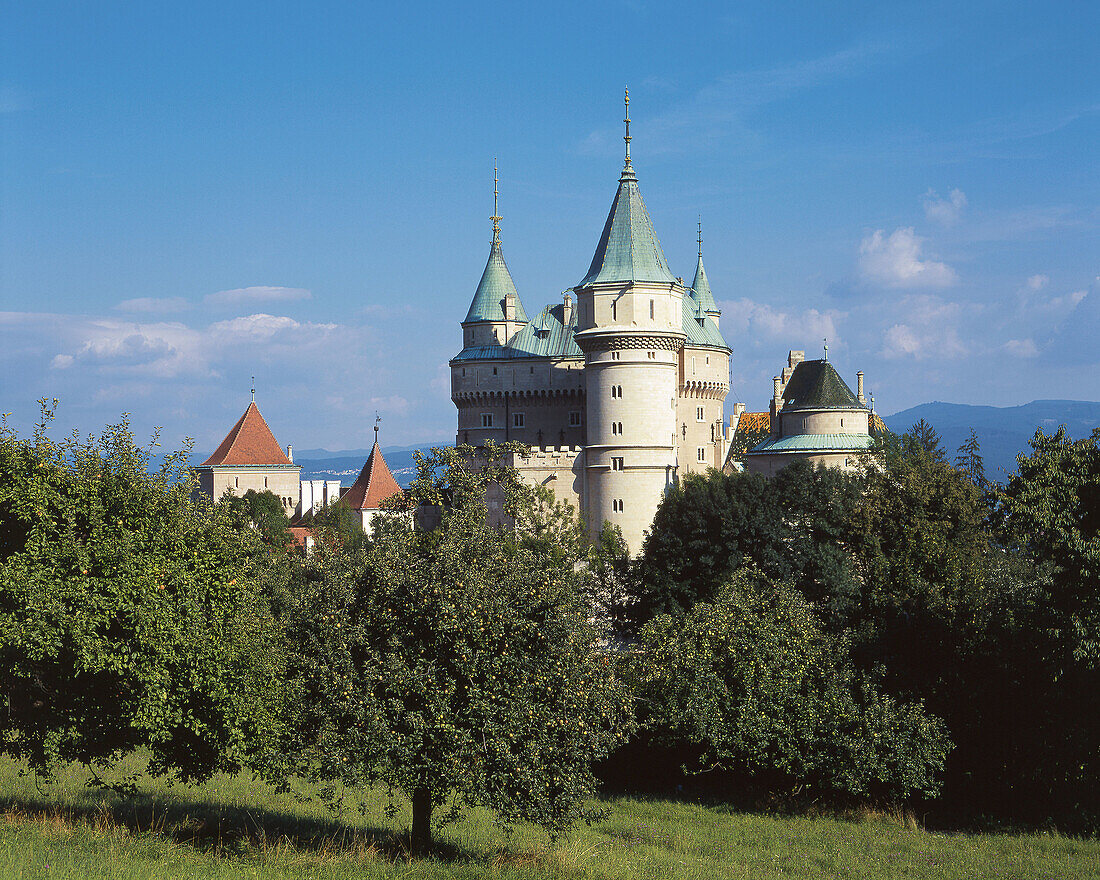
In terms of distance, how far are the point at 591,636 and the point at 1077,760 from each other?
13491 mm

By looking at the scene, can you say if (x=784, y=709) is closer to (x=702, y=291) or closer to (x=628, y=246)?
(x=628, y=246)

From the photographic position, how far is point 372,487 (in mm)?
82000

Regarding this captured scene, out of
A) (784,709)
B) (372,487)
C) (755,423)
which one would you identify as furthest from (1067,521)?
(755,423)

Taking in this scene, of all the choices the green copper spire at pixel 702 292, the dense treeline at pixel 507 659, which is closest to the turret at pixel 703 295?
the green copper spire at pixel 702 292

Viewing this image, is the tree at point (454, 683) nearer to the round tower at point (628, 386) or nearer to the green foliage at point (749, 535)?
the green foliage at point (749, 535)

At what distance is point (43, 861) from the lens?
15672mm

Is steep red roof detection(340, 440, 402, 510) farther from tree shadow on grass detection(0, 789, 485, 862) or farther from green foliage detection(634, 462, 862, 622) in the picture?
tree shadow on grass detection(0, 789, 485, 862)

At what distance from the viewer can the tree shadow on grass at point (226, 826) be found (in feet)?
61.7

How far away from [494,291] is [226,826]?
6177 centimetres

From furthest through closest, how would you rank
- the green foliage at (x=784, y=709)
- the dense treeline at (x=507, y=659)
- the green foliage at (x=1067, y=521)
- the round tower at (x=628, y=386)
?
the round tower at (x=628, y=386)
the green foliage at (x=784, y=709)
the green foliage at (x=1067, y=521)
the dense treeline at (x=507, y=659)

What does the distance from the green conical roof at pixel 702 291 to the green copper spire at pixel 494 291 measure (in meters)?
13.8

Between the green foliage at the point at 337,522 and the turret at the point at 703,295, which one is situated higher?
the turret at the point at 703,295

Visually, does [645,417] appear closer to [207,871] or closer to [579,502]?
[579,502]

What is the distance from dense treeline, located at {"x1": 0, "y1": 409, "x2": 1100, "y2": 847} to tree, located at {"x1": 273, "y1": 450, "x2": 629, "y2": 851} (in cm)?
5
